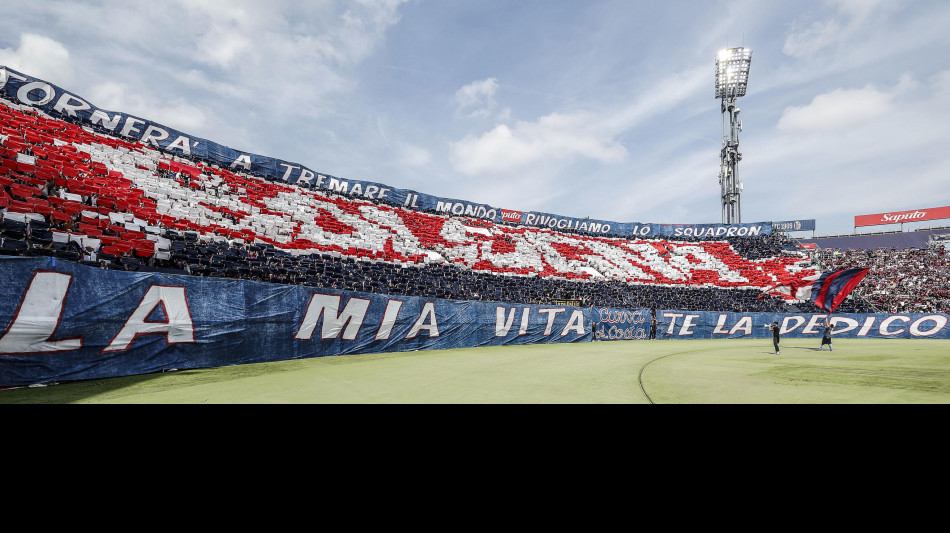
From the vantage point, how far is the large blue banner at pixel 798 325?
1235 inches

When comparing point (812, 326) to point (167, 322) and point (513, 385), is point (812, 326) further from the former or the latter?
point (167, 322)

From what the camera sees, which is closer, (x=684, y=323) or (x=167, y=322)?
(x=167, y=322)

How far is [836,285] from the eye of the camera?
2477 centimetres

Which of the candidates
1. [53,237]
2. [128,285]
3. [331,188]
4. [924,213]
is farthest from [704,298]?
[924,213]

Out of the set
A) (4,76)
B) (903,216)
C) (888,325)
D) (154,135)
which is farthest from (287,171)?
(903,216)

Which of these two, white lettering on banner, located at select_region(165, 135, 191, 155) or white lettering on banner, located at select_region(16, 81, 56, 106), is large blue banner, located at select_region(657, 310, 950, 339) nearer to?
white lettering on banner, located at select_region(165, 135, 191, 155)

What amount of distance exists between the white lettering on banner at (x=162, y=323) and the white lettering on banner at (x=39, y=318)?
0.93 meters

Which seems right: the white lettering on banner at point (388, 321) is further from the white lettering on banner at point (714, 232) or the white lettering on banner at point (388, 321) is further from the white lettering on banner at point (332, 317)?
the white lettering on banner at point (714, 232)

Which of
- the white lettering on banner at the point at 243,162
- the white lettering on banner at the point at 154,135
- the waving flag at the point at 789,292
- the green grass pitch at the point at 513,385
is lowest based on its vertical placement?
the green grass pitch at the point at 513,385

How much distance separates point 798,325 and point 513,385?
3548 centimetres

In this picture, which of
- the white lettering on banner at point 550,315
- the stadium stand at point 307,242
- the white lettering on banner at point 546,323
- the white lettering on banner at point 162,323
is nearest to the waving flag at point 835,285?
the stadium stand at point 307,242
